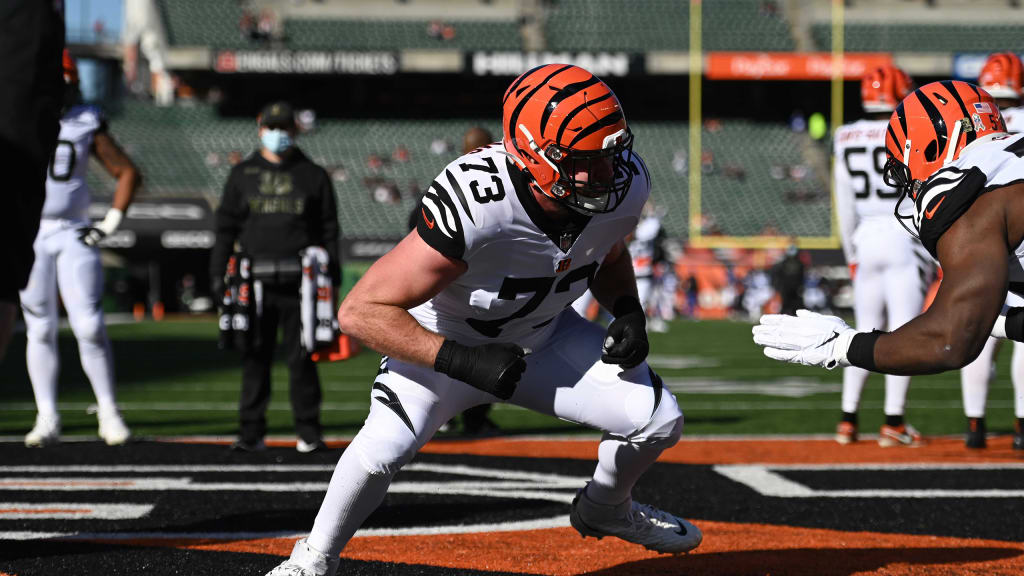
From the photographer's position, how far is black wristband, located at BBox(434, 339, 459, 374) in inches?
114

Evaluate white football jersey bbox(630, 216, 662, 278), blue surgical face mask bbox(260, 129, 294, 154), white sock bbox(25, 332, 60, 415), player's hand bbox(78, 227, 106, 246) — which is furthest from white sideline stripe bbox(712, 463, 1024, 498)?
white football jersey bbox(630, 216, 662, 278)

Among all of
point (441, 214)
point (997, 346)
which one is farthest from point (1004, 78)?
point (441, 214)

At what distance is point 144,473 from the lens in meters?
5.25

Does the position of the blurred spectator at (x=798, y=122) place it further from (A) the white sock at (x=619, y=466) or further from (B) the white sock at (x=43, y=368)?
(A) the white sock at (x=619, y=466)

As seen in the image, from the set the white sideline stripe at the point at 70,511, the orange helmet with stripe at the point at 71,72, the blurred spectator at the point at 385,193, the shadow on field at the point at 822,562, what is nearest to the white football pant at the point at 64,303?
the orange helmet with stripe at the point at 71,72

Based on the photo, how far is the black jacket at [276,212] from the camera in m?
6.14

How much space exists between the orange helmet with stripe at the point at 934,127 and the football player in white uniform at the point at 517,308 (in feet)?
2.35

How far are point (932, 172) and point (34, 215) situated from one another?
2381 millimetres

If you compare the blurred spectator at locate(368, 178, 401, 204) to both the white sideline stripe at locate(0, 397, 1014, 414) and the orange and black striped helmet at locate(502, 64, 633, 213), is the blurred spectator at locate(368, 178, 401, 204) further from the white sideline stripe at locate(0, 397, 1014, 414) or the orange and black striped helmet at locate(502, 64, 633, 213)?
the orange and black striped helmet at locate(502, 64, 633, 213)

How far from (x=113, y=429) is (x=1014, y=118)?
5.01 metres

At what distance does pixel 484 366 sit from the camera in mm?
2871

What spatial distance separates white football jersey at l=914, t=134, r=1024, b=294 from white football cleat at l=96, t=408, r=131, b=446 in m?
4.60

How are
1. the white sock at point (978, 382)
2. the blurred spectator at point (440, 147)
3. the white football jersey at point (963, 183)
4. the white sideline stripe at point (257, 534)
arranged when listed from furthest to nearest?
the blurred spectator at point (440, 147) → the white sock at point (978, 382) → the white sideline stripe at point (257, 534) → the white football jersey at point (963, 183)

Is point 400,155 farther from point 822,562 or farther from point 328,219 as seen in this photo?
point 822,562
